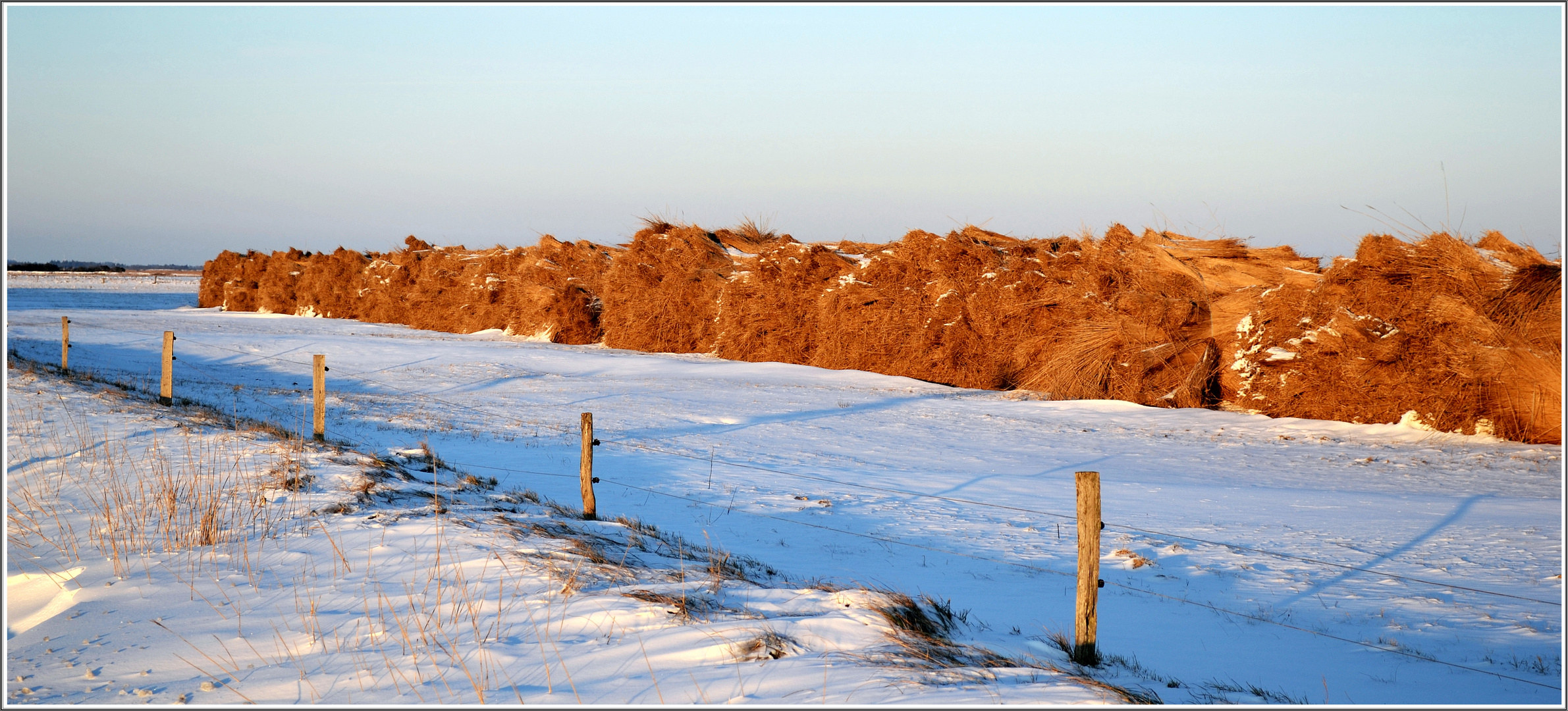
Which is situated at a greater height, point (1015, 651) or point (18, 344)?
point (18, 344)

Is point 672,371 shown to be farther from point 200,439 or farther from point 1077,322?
point 200,439

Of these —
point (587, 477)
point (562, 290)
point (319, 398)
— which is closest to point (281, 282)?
point (562, 290)

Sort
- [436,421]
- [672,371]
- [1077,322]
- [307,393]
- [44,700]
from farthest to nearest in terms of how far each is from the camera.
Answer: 1. [672,371]
2. [1077,322]
3. [307,393]
4. [436,421]
5. [44,700]

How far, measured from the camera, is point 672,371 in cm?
1966

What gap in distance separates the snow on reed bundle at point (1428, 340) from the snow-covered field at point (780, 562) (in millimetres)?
502

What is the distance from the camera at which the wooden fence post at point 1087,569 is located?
14.7ft

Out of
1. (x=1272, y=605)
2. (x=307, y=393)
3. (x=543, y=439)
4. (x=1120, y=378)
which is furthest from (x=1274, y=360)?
(x=307, y=393)

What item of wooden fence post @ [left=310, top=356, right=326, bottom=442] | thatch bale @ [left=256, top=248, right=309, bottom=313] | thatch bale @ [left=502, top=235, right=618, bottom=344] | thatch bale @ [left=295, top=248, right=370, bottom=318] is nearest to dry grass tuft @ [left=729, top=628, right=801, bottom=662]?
wooden fence post @ [left=310, top=356, right=326, bottom=442]

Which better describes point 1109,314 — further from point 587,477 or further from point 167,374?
point 167,374

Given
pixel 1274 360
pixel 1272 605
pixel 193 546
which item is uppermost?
pixel 1274 360

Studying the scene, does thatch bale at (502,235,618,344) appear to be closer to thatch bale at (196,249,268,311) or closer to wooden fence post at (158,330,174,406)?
wooden fence post at (158,330,174,406)

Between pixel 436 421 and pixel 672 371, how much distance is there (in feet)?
25.1

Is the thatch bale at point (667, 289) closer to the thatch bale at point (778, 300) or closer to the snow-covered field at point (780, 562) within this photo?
the thatch bale at point (778, 300)

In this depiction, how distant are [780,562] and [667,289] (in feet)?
59.8
